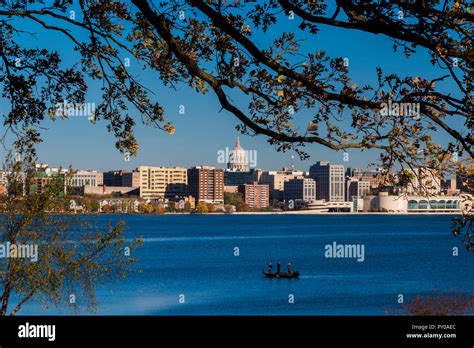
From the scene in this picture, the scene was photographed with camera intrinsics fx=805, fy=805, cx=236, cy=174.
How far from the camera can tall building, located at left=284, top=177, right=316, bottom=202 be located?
180 meters

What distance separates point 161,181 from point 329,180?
41752mm

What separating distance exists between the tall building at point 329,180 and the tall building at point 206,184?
2558cm

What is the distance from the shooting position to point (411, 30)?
4930mm

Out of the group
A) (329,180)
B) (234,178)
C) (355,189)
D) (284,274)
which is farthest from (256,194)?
(284,274)

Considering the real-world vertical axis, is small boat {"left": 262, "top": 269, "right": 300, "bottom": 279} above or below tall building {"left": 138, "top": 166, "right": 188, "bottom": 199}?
below

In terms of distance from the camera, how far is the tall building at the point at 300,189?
18000cm

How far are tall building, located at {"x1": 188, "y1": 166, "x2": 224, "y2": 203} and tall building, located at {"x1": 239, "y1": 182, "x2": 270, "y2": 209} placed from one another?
6207 mm

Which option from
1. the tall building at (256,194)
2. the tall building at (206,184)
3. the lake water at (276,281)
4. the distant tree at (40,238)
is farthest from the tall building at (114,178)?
the distant tree at (40,238)

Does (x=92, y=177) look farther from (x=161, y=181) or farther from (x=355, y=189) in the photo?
(x=355, y=189)

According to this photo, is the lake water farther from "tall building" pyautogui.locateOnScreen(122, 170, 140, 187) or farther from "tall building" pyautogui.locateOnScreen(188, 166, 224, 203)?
"tall building" pyautogui.locateOnScreen(122, 170, 140, 187)

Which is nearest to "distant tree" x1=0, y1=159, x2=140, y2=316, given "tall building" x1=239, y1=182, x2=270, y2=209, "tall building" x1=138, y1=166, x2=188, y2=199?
"tall building" x1=138, y1=166, x2=188, y2=199

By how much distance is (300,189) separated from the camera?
187 meters

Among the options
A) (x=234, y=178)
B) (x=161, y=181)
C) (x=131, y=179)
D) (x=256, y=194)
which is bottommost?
(x=256, y=194)

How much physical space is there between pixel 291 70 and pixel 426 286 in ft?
141
